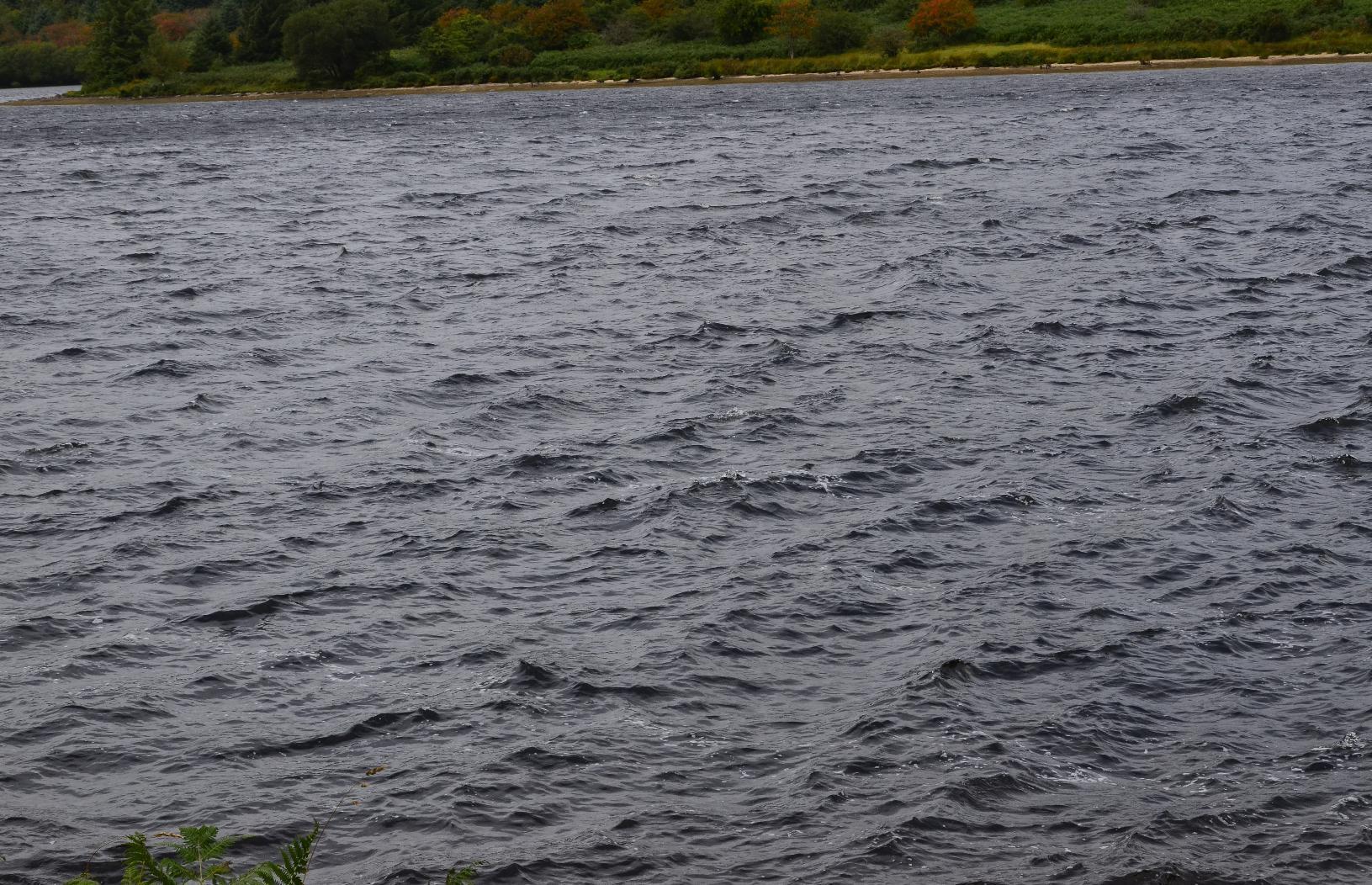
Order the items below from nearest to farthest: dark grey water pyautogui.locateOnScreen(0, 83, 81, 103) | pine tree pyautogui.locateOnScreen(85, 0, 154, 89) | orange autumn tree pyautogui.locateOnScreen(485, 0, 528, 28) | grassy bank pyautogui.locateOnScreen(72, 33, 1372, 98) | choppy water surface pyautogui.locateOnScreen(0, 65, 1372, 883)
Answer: choppy water surface pyautogui.locateOnScreen(0, 65, 1372, 883)
grassy bank pyautogui.locateOnScreen(72, 33, 1372, 98)
pine tree pyautogui.locateOnScreen(85, 0, 154, 89)
orange autumn tree pyautogui.locateOnScreen(485, 0, 528, 28)
dark grey water pyautogui.locateOnScreen(0, 83, 81, 103)

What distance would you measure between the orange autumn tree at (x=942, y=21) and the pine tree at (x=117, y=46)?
82.5m

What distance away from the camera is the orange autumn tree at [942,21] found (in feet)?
439

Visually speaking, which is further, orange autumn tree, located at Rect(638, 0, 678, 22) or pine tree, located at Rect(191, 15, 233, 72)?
pine tree, located at Rect(191, 15, 233, 72)

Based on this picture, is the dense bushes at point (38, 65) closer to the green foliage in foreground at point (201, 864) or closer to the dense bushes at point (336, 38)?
the dense bushes at point (336, 38)

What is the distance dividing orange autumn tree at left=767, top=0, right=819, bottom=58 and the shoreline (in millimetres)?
8348

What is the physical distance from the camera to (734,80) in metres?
134

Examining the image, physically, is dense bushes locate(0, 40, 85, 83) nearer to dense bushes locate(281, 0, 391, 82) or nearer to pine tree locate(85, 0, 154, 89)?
pine tree locate(85, 0, 154, 89)

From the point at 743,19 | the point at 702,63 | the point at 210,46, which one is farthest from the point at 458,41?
the point at 210,46

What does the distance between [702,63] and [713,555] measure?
126 metres

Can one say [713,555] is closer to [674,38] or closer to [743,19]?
[743,19]

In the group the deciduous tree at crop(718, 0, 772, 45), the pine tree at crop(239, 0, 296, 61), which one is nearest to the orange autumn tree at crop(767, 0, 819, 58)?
the deciduous tree at crop(718, 0, 772, 45)

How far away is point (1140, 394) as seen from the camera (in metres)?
23.1

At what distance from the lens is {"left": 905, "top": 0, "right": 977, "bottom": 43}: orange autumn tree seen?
439 feet

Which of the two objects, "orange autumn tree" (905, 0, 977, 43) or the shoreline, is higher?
"orange autumn tree" (905, 0, 977, 43)
